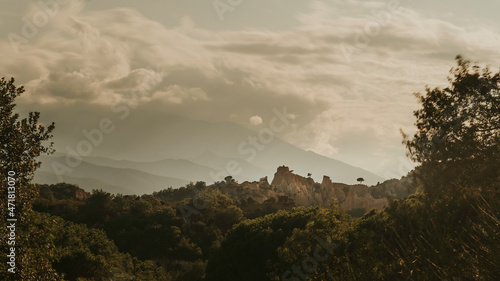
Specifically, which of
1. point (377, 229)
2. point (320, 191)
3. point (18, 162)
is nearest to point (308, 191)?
point (320, 191)

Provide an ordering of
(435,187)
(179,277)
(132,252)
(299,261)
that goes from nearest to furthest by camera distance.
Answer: (299,261)
(435,187)
(179,277)
(132,252)

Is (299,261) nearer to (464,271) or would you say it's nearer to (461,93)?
(464,271)

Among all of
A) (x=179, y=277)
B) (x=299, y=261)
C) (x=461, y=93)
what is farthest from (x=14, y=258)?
(x=179, y=277)

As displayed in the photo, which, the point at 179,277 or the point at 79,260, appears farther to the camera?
the point at 179,277

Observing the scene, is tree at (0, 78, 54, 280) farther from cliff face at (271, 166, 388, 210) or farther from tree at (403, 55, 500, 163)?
cliff face at (271, 166, 388, 210)

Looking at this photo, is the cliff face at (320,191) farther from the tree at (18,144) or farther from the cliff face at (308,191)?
the tree at (18,144)

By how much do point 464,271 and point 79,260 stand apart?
33744mm

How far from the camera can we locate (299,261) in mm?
26344

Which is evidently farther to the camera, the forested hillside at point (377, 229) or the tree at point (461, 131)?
the tree at point (461, 131)

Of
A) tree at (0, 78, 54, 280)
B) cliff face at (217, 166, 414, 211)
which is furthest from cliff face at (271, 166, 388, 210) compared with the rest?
tree at (0, 78, 54, 280)

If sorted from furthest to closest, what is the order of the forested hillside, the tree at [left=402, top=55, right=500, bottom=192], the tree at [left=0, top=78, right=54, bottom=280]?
the tree at [left=402, top=55, right=500, bottom=192]
the tree at [left=0, top=78, right=54, bottom=280]
the forested hillside

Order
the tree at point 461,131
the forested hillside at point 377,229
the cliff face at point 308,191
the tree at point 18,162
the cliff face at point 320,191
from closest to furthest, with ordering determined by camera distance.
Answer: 1. the forested hillside at point 377,229
2. the tree at point 18,162
3. the tree at point 461,131
4. the cliff face at point 320,191
5. the cliff face at point 308,191

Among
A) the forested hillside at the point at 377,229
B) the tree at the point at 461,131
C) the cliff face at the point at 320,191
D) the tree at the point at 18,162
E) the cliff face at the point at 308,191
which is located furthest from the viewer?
the cliff face at the point at 308,191

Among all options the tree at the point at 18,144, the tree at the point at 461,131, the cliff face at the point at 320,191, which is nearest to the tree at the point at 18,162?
the tree at the point at 18,144
